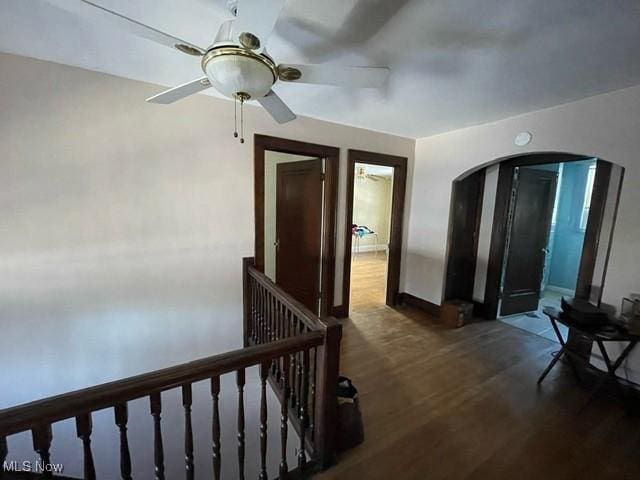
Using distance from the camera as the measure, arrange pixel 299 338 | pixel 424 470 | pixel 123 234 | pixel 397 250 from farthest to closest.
A: pixel 397 250, pixel 123 234, pixel 424 470, pixel 299 338

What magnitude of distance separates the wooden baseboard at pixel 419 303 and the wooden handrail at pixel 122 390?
291 centimetres

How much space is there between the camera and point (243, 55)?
45.2 inches

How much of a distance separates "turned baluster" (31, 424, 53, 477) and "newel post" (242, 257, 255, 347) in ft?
6.11

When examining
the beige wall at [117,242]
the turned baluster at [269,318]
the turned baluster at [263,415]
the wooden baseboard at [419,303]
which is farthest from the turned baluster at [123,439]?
the wooden baseboard at [419,303]

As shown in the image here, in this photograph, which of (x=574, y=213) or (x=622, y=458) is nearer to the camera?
(x=622, y=458)

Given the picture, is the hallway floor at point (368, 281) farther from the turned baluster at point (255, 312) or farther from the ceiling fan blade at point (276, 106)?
the ceiling fan blade at point (276, 106)

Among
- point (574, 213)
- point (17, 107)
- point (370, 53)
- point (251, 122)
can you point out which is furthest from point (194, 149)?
point (574, 213)

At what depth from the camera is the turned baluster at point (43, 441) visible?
0.82 m

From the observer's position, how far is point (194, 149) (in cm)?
240

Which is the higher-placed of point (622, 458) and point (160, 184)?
point (160, 184)

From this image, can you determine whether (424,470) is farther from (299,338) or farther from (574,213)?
(574,213)

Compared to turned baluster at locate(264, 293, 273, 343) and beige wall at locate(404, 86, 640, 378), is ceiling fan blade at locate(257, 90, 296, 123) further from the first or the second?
beige wall at locate(404, 86, 640, 378)

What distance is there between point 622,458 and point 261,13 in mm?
2997

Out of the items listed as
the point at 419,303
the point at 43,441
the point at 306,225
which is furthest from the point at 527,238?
the point at 43,441
